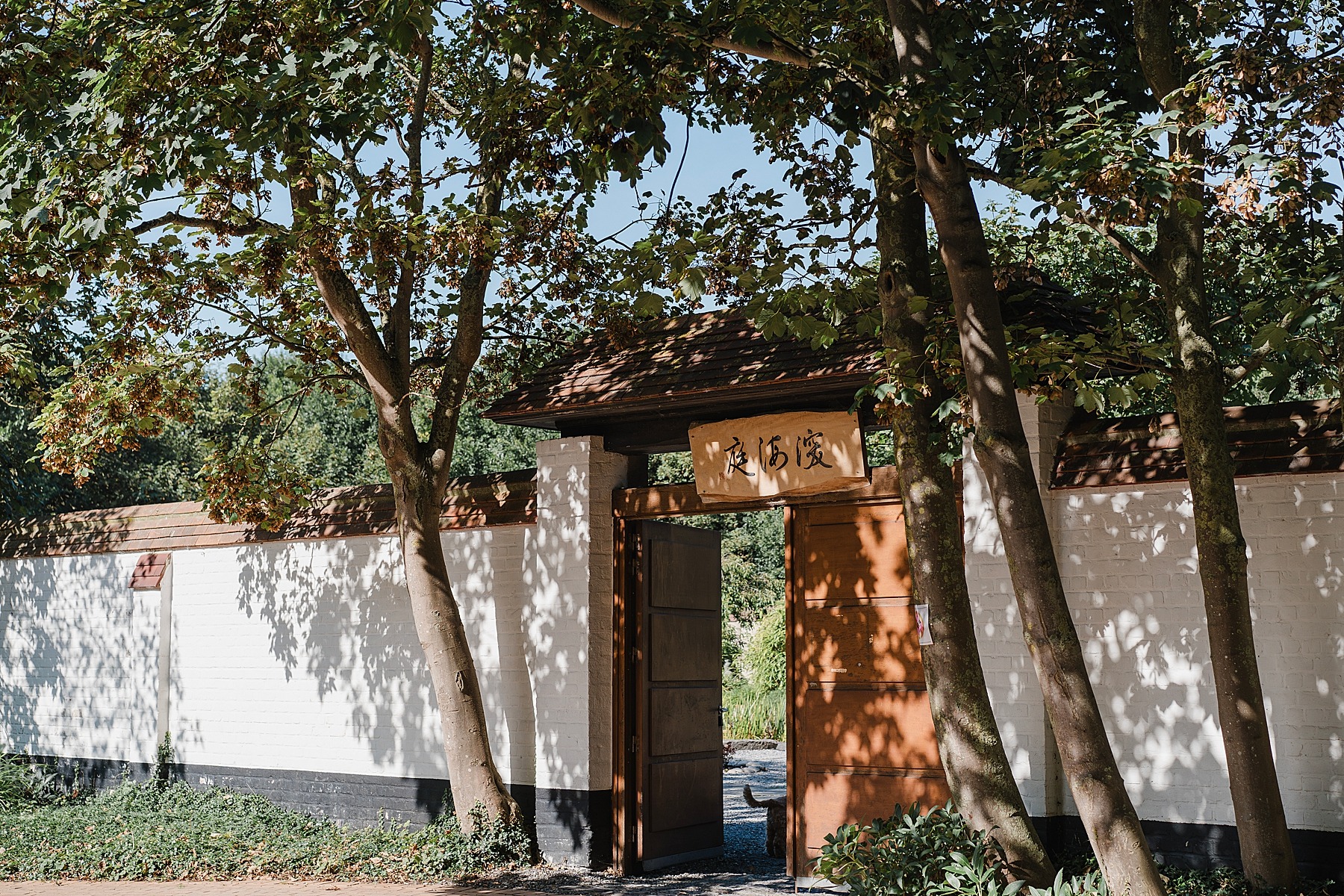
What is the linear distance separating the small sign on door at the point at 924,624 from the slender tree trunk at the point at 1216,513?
148cm

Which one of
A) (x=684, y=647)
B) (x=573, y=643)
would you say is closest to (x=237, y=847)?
(x=573, y=643)

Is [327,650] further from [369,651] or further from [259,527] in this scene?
[259,527]

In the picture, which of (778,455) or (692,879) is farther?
(692,879)

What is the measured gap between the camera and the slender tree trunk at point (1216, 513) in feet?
21.2

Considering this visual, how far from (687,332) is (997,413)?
4.05m

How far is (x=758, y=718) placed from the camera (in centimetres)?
2103

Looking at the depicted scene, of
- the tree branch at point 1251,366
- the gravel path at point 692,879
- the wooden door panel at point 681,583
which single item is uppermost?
the tree branch at point 1251,366

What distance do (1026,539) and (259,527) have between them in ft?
24.3

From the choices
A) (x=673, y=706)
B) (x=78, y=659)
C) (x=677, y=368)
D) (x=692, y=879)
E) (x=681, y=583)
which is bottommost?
(x=692, y=879)

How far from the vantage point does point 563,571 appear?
32.3ft

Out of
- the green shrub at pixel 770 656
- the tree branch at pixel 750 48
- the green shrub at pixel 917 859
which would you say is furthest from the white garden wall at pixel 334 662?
the green shrub at pixel 770 656

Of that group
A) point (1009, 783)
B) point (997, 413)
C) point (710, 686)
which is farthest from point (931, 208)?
point (710, 686)

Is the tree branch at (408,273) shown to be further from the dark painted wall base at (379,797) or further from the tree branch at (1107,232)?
the tree branch at (1107,232)

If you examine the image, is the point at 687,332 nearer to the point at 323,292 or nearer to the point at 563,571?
the point at 563,571
